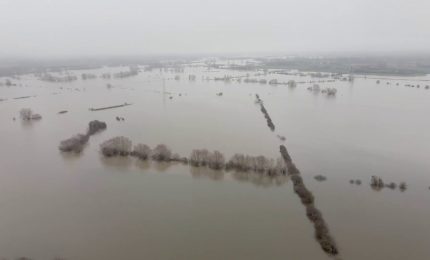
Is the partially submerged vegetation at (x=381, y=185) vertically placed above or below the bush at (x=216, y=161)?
below

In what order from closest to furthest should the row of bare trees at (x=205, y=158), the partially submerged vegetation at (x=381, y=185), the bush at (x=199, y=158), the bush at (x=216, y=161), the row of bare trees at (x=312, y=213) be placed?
the row of bare trees at (x=312, y=213) < the partially submerged vegetation at (x=381, y=185) < the row of bare trees at (x=205, y=158) < the bush at (x=216, y=161) < the bush at (x=199, y=158)

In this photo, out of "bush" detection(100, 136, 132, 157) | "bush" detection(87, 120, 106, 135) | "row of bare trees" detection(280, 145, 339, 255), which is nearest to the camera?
"row of bare trees" detection(280, 145, 339, 255)

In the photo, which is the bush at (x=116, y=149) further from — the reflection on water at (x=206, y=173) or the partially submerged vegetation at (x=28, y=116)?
the partially submerged vegetation at (x=28, y=116)

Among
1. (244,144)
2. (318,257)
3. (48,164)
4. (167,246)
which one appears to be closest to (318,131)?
(244,144)

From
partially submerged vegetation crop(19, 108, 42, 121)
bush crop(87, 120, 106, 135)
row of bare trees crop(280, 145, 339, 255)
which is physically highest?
partially submerged vegetation crop(19, 108, 42, 121)

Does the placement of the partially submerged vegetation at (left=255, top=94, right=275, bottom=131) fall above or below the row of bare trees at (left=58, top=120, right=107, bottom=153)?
above

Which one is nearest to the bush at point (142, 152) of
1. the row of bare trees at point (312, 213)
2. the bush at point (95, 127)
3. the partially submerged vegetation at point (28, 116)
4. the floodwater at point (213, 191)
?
the floodwater at point (213, 191)

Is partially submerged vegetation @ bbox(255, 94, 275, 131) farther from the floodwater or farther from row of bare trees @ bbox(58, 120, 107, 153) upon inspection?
row of bare trees @ bbox(58, 120, 107, 153)

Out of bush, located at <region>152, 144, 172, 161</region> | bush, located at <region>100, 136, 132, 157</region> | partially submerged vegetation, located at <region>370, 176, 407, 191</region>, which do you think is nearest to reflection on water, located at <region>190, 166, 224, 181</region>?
bush, located at <region>152, 144, 172, 161</region>

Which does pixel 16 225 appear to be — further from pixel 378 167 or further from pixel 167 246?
pixel 378 167
